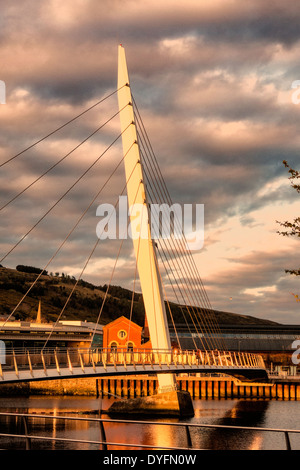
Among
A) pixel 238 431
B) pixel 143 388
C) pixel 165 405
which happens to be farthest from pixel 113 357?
pixel 143 388

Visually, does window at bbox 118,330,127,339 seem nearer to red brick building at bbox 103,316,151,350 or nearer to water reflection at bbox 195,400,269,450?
red brick building at bbox 103,316,151,350

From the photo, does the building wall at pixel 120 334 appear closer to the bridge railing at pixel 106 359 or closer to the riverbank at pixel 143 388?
the bridge railing at pixel 106 359

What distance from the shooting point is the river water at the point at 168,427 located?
131 feet

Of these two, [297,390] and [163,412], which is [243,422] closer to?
[163,412]

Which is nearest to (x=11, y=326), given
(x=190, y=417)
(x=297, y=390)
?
(x=297, y=390)

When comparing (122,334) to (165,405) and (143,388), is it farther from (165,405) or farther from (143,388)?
(165,405)

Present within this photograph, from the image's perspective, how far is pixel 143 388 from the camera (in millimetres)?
79188

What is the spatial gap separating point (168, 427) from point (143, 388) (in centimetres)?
3171

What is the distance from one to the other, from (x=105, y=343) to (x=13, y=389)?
81.9 ft

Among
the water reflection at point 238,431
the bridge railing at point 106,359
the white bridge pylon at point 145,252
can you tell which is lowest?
the water reflection at point 238,431

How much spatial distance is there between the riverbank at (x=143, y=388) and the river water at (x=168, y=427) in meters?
3.39

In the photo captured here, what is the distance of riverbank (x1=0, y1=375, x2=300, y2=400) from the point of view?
79188 mm

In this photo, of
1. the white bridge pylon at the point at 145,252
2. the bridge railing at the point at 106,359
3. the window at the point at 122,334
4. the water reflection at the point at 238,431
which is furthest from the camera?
the window at the point at 122,334

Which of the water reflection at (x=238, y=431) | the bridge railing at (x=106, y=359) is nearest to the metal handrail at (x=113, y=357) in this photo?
the bridge railing at (x=106, y=359)
